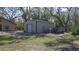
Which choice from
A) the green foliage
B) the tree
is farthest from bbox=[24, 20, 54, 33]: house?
the tree

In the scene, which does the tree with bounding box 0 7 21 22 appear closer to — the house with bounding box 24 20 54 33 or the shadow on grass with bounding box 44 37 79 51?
the house with bounding box 24 20 54 33

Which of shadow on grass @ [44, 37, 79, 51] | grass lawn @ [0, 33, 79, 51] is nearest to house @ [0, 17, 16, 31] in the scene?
grass lawn @ [0, 33, 79, 51]

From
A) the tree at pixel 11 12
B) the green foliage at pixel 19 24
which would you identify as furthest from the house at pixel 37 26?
the tree at pixel 11 12

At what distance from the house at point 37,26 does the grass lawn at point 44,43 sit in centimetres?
14

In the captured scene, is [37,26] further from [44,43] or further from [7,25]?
[7,25]

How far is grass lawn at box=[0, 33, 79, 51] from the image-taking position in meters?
10.2

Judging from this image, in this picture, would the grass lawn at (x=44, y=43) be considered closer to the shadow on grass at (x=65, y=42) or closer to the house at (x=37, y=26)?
the shadow on grass at (x=65, y=42)

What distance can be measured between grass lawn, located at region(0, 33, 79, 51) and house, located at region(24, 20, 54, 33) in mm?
137

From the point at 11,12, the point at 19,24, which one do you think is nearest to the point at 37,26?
the point at 19,24

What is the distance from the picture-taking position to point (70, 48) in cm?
1024

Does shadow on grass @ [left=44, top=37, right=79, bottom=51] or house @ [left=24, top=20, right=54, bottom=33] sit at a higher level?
house @ [left=24, top=20, right=54, bottom=33]

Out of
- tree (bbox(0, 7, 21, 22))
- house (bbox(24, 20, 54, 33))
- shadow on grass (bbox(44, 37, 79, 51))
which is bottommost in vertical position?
shadow on grass (bbox(44, 37, 79, 51))
